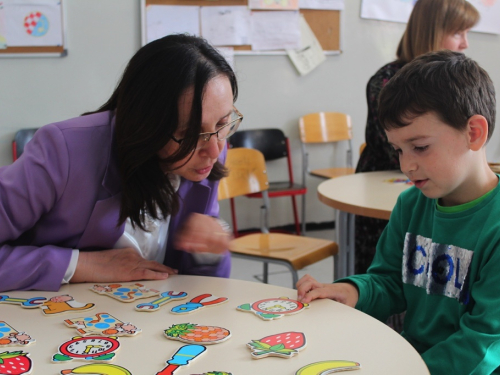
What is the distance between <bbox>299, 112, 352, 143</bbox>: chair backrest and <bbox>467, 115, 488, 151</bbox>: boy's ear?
3.46 m

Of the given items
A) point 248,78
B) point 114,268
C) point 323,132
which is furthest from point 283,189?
point 114,268

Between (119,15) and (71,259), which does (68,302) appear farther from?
(119,15)

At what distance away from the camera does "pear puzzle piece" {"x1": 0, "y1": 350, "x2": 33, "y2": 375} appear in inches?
32.4

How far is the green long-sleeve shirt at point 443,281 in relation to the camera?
1.02m

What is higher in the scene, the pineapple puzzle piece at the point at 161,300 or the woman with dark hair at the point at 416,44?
the woman with dark hair at the point at 416,44

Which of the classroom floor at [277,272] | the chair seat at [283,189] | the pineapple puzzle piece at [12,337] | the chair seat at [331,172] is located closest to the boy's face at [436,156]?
the pineapple puzzle piece at [12,337]

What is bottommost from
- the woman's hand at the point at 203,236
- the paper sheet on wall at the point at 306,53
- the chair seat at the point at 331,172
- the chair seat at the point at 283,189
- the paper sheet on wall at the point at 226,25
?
the chair seat at the point at 283,189

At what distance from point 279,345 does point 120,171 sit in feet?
1.93

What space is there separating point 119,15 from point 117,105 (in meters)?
2.94

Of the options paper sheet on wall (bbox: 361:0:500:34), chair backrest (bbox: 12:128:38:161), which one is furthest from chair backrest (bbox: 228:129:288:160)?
chair backrest (bbox: 12:128:38:161)

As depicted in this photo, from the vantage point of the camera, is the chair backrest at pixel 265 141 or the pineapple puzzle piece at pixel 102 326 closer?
the pineapple puzzle piece at pixel 102 326

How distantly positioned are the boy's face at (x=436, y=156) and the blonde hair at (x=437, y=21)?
137 cm

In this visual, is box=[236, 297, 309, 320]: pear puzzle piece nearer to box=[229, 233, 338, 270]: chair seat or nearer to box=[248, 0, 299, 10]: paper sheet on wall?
box=[229, 233, 338, 270]: chair seat

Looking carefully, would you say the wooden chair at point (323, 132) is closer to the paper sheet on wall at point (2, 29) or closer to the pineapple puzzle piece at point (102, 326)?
the paper sheet on wall at point (2, 29)
